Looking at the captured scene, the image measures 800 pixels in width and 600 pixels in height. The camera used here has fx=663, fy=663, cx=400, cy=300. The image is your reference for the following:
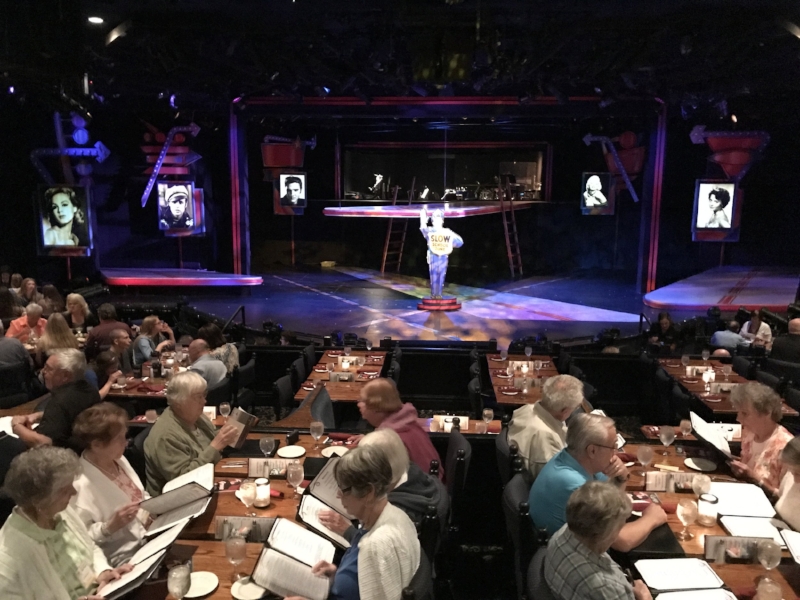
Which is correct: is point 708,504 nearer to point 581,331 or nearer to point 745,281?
point 581,331

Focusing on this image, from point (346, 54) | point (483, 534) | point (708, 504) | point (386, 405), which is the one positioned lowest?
point (483, 534)

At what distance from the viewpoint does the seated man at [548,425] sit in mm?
3369

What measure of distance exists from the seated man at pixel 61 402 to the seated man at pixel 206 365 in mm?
1346

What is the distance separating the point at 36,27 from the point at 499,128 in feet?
41.8

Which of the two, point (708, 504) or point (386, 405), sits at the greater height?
point (386, 405)

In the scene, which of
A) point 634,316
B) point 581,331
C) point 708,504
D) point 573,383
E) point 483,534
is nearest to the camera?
point 708,504

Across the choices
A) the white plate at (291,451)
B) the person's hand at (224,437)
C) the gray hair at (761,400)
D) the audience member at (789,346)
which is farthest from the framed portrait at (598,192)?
the person's hand at (224,437)

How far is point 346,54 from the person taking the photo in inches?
348

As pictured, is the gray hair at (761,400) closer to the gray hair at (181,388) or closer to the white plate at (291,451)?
the white plate at (291,451)

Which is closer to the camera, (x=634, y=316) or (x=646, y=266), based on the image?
(x=634, y=316)

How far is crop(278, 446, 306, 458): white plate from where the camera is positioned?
3.67m

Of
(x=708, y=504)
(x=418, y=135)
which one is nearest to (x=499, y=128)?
(x=418, y=135)

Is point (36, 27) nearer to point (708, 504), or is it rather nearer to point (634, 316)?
point (708, 504)

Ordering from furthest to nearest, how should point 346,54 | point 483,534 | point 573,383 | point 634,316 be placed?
point 634,316, point 346,54, point 483,534, point 573,383
